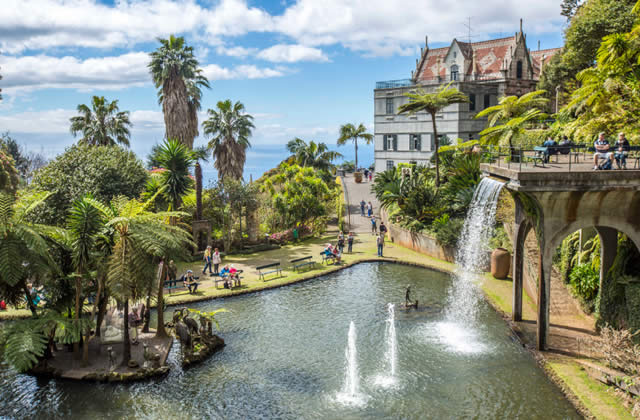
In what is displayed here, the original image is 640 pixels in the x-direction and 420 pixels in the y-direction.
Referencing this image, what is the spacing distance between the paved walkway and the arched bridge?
24.6m

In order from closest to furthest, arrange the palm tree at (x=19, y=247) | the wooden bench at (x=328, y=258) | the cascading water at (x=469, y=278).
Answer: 1. the palm tree at (x=19, y=247)
2. the cascading water at (x=469, y=278)
3. the wooden bench at (x=328, y=258)

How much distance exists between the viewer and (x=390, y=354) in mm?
16906

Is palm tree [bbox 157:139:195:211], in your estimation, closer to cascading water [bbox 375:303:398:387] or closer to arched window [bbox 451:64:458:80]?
cascading water [bbox 375:303:398:387]

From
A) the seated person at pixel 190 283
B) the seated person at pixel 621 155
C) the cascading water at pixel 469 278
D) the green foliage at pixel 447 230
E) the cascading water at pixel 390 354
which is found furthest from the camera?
the green foliage at pixel 447 230

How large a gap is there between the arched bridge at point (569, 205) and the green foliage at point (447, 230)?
11642 mm

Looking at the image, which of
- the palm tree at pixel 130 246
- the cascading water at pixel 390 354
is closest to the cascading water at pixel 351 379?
the cascading water at pixel 390 354

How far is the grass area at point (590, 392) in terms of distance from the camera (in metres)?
12.5

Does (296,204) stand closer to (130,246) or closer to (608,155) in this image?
(130,246)

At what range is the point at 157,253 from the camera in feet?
48.5

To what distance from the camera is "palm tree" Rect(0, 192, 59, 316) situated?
13.9 meters

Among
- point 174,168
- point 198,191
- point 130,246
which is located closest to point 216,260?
point 174,168

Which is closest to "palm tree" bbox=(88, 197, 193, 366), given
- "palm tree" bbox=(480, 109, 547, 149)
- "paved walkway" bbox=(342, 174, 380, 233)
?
"paved walkway" bbox=(342, 174, 380, 233)

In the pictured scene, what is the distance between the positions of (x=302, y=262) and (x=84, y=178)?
518 inches

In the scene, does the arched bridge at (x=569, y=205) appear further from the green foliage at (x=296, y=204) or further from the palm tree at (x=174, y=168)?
the green foliage at (x=296, y=204)
